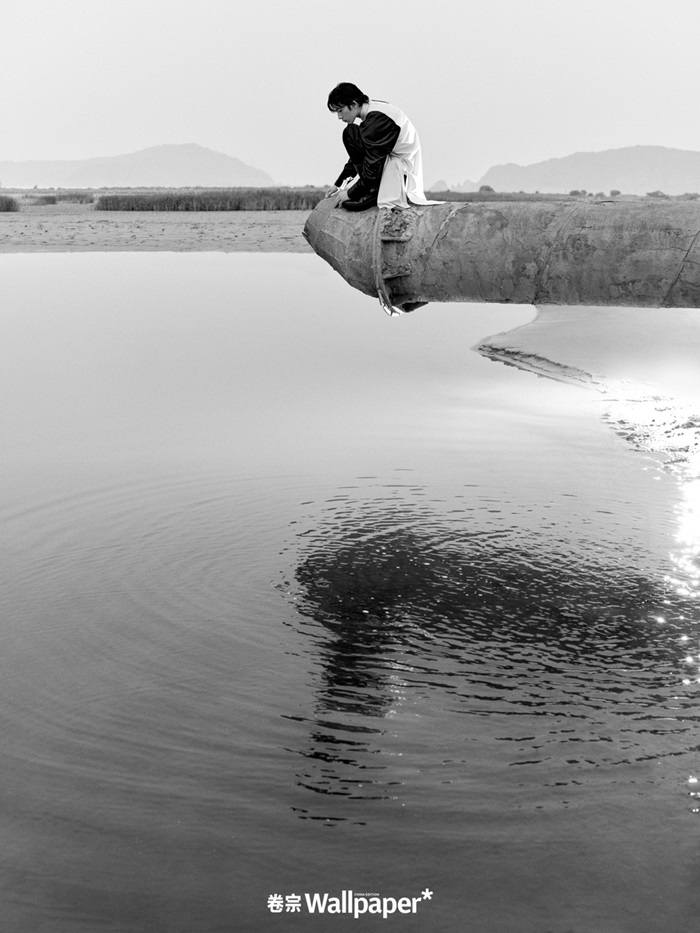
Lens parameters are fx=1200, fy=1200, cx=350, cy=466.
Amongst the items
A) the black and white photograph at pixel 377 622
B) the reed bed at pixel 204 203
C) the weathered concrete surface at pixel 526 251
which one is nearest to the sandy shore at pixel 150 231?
the reed bed at pixel 204 203

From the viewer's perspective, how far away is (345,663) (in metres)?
6.99

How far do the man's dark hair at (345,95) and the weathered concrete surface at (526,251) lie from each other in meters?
0.74

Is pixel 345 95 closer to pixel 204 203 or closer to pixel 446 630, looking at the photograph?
pixel 446 630

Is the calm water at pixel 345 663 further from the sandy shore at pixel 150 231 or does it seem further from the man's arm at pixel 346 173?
the sandy shore at pixel 150 231

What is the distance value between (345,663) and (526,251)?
9.42 ft

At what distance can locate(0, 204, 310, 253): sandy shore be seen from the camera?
3966 centimetres

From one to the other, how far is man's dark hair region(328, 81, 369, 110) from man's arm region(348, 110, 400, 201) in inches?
7.6

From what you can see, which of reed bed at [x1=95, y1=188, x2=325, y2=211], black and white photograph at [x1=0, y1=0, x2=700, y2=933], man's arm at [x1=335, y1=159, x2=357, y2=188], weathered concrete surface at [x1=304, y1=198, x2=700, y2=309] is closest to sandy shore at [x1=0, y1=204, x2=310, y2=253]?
reed bed at [x1=95, y1=188, x2=325, y2=211]

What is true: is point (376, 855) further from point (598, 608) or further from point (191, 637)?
point (598, 608)

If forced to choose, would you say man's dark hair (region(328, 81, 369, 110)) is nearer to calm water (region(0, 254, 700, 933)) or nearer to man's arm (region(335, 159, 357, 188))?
man's arm (region(335, 159, 357, 188))

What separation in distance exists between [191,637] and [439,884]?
299 centimetres

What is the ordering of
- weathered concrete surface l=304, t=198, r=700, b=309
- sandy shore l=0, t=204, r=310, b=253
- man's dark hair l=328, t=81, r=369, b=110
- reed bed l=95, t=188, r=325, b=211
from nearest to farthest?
weathered concrete surface l=304, t=198, r=700, b=309
man's dark hair l=328, t=81, r=369, b=110
sandy shore l=0, t=204, r=310, b=253
reed bed l=95, t=188, r=325, b=211

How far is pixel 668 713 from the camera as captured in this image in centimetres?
623

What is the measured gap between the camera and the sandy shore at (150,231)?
130ft
